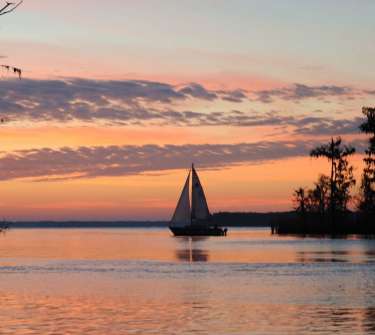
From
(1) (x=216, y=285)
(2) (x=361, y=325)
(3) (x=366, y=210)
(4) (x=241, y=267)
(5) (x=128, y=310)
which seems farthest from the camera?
(3) (x=366, y=210)

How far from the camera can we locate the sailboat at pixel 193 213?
180500 mm

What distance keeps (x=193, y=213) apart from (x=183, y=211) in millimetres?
2071

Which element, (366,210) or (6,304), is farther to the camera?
(366,210)

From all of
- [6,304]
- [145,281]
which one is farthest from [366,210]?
[6,304]

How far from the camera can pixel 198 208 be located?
182500 mm

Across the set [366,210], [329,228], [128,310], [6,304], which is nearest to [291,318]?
[128,310]

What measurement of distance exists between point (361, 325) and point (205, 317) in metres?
6.41

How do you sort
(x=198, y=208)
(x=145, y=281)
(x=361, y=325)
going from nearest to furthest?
1. (x=361, y=325)
2. (x=145, y=281)
3. (x=198, y=208)

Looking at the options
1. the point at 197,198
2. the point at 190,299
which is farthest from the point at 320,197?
the point at 190,299

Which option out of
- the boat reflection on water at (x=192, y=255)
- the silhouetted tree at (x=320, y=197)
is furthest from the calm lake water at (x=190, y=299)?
the silhouetted tree at (x=320, y=197)

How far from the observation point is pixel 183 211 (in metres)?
185

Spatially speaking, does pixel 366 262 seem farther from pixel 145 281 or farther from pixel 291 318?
pixel 291 318

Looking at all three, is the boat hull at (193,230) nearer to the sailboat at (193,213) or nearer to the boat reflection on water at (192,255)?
the sailboat at (193,213)

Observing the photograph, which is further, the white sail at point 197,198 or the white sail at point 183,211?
the white sail at point 183,211
